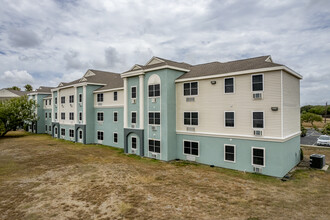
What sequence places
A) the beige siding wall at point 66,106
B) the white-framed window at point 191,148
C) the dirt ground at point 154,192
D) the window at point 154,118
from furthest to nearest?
the beige siding wall at point 66,106 < the window at point 154,118 < the white-framed window at point 191,148 < the dirt ground at point 154,192

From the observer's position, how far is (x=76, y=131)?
1235 inches

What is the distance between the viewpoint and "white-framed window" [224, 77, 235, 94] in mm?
16100

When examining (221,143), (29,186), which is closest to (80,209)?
(29,186)

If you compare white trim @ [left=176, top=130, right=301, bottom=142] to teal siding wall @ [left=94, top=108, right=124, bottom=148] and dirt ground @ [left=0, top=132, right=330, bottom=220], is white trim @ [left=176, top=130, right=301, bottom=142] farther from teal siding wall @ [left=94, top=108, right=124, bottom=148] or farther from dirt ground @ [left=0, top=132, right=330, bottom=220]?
teal siding wall @ [left=94, top=108, right=124, bottom=148]

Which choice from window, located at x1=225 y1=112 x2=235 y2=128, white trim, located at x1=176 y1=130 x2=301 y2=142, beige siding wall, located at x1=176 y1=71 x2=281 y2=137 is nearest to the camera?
white trim, located at x1=176 y1=130 x2=301 y2=142

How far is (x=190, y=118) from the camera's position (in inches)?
740

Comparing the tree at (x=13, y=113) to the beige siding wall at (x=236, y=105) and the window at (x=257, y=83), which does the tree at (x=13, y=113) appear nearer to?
the beige siding wall at (x=236, y=105)

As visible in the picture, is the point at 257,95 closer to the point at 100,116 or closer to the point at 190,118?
the point at 190,118

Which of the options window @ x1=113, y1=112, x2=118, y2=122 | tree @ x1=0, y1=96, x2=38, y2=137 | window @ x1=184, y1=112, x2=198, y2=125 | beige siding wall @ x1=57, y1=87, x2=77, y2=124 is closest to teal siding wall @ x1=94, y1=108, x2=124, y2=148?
window @ x1=113, y1=112, x2=118, y2=122

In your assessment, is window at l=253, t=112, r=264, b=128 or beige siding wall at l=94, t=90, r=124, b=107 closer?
window at l=253, t=112, r=264, b=128

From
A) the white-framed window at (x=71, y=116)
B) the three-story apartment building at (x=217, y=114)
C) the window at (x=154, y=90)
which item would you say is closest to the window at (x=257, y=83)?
the three-story apartment building at (x=217, y=114)

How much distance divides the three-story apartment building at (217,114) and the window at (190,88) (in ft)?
0.32

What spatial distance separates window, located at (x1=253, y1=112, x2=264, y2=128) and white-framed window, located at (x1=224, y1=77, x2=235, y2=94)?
2688mm

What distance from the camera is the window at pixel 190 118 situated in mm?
18406
